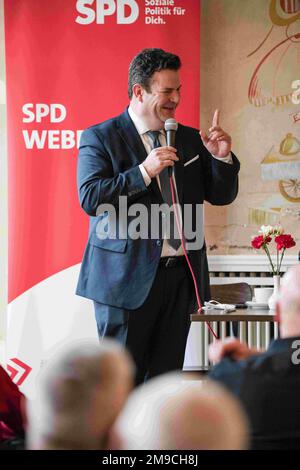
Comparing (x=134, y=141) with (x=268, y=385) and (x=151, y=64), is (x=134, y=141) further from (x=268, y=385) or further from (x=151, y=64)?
(x=268, y=385)

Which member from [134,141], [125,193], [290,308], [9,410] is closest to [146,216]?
[125,193]

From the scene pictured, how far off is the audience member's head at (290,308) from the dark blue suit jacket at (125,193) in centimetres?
154

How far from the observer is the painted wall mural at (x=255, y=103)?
183 inches

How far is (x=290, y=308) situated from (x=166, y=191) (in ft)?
5.65

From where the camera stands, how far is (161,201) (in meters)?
2.86

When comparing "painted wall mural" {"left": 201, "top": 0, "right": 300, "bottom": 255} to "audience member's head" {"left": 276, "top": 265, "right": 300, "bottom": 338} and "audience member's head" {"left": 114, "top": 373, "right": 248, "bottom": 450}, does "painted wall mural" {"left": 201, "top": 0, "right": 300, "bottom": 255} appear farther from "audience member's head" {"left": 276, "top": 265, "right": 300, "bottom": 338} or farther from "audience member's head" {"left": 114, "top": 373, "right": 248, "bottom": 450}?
"audience member's head" {"left": 114, "top": 373, "right": 248, "bottom": 450}

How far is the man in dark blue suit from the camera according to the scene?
9.13ft

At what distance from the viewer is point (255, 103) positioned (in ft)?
15.3

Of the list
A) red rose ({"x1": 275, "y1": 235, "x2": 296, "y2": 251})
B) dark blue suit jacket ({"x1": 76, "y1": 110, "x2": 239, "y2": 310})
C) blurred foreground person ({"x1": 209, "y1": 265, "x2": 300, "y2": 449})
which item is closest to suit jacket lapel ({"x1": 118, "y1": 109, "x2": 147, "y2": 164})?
dark blue suit jacket ({"x1": 76, "y1": 110, "x2": 239, "y2": 310})

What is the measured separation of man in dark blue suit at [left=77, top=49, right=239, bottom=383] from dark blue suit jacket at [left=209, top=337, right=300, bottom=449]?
1.67 m

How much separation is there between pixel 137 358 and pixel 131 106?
3.25ft

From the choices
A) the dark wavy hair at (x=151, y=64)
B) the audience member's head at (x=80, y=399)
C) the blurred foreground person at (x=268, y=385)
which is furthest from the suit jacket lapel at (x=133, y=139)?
the audience member's head at (x=80, y=399)

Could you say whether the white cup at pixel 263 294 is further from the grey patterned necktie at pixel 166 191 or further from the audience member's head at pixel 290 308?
the audience member's head at pixel 290 308

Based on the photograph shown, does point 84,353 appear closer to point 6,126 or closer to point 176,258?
point 176,258
